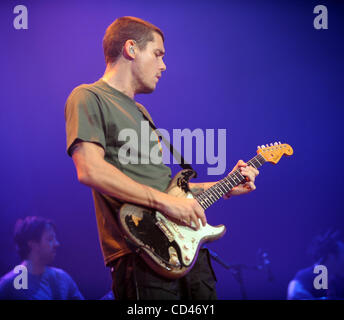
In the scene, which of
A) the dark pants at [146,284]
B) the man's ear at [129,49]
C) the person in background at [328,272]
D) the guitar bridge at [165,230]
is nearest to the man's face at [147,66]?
the man's ear at [129,49]

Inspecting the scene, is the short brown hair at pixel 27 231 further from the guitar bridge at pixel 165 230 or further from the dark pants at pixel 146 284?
the guitar bridge at pixel 165 230

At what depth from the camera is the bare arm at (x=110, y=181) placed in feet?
5.17

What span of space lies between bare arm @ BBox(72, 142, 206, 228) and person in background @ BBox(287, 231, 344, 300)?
7.93 feet

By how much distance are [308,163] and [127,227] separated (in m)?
2.82

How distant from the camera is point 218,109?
3750 millimetres

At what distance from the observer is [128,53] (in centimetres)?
204

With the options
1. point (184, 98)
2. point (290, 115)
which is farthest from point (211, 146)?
point (290, 115)

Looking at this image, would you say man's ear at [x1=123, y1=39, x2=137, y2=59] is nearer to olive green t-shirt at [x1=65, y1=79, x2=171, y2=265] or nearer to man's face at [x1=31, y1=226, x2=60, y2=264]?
olive green t-shirt at [x1=65, y1=79, x2=171, y2=265]

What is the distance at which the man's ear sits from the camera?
80.4 inches

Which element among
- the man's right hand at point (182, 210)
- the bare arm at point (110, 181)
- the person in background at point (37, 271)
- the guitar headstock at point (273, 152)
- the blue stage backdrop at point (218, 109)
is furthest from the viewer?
the blue stage backdrop at point (218, 109)

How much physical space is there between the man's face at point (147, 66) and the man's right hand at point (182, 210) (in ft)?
2.38

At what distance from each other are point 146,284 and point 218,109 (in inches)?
97.6
